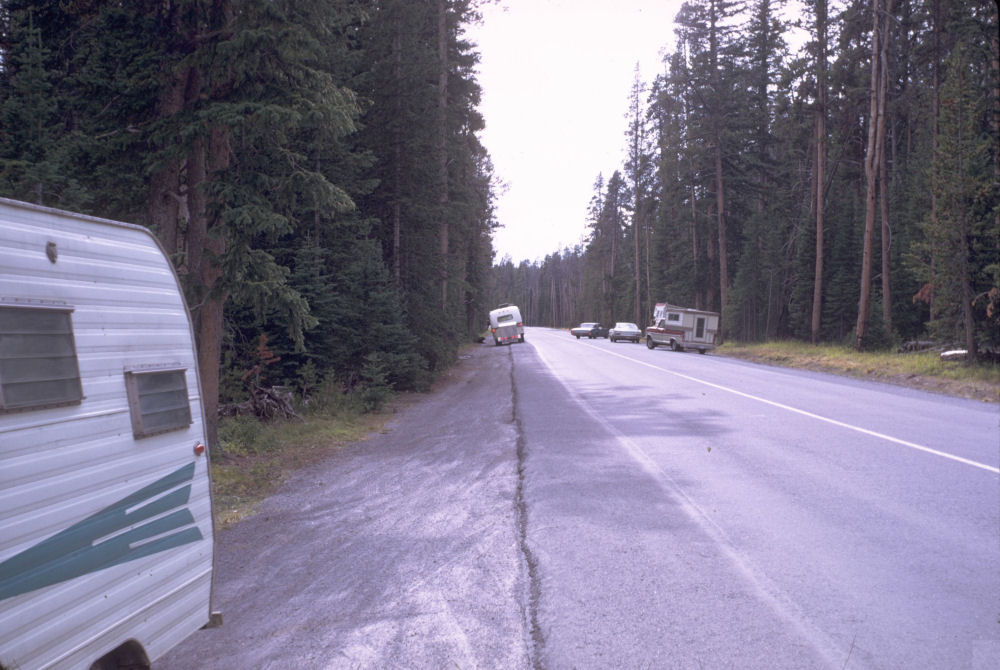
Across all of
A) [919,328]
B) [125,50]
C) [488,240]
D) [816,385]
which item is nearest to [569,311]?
[488,240]

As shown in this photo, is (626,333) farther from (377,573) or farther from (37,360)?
(37,360)

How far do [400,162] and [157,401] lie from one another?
59.6 ft

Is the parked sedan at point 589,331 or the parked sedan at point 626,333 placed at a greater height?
the parked sedan at point 626,333

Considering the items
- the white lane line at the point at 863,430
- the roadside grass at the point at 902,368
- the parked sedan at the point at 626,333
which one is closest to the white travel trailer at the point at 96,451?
the white lane line at the point at 863,430

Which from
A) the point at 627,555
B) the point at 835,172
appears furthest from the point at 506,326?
the point at 627,555

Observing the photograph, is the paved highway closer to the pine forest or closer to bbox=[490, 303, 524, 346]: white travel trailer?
the pine forest

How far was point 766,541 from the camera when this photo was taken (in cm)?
565

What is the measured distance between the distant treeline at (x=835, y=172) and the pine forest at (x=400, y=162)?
165 millimetres

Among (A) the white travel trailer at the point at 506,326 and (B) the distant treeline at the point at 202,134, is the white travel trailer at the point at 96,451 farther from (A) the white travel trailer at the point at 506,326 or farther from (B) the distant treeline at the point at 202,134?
(A) the white travel trailer at the point at 506,326

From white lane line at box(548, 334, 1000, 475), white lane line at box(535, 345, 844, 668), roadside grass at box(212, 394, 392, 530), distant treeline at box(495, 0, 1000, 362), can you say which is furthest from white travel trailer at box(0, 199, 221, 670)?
distant treeline at box(495, 0, 1000, 362)

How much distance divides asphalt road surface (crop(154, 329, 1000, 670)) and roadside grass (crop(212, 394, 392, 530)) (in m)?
0.38

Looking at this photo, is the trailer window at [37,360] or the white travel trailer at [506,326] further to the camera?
the white travel trailer at [506,326]

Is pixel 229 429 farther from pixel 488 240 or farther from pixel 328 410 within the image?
pixel 488 240

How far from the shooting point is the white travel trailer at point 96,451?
247 centimetres
